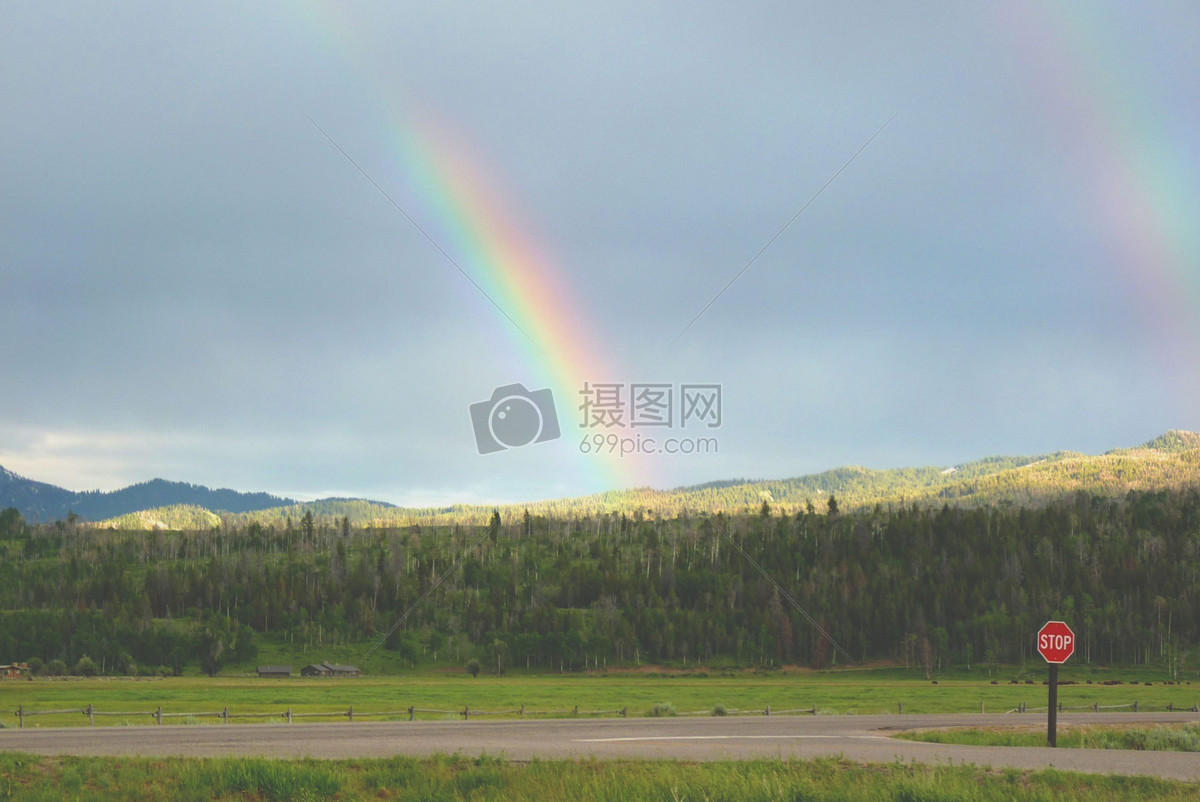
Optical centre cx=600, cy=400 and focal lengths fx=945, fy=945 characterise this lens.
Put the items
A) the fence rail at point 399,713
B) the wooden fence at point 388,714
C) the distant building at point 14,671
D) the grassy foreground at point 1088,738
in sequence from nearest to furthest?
the grassy foreground at point 1088,738 < the fence rail at point 399,713 < the wooden fence at point 388,714 < the distant building at point 14,671

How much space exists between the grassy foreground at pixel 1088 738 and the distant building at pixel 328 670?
134695mm

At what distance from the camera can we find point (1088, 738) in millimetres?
34500

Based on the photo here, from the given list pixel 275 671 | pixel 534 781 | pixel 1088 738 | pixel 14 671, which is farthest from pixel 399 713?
pixel 14 671

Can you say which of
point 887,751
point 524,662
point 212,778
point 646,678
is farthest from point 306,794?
point 524,662

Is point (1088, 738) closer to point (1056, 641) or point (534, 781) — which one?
point (1056, 641)

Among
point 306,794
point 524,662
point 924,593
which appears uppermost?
point 306,794

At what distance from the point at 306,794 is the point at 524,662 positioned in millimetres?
159898

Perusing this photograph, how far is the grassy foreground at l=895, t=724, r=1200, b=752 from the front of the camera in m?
32.6

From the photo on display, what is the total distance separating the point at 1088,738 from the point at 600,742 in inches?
702

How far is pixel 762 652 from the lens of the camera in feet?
595

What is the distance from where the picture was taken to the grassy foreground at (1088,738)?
32.6 m

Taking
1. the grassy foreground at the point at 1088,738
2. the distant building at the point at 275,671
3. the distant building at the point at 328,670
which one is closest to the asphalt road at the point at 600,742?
the grassy foreground at the point at 1088,738

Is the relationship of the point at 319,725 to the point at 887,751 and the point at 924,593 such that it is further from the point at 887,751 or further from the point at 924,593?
the point at 924,593

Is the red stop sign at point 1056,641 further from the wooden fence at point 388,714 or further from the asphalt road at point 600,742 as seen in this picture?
the wooden fence at point 388,714
